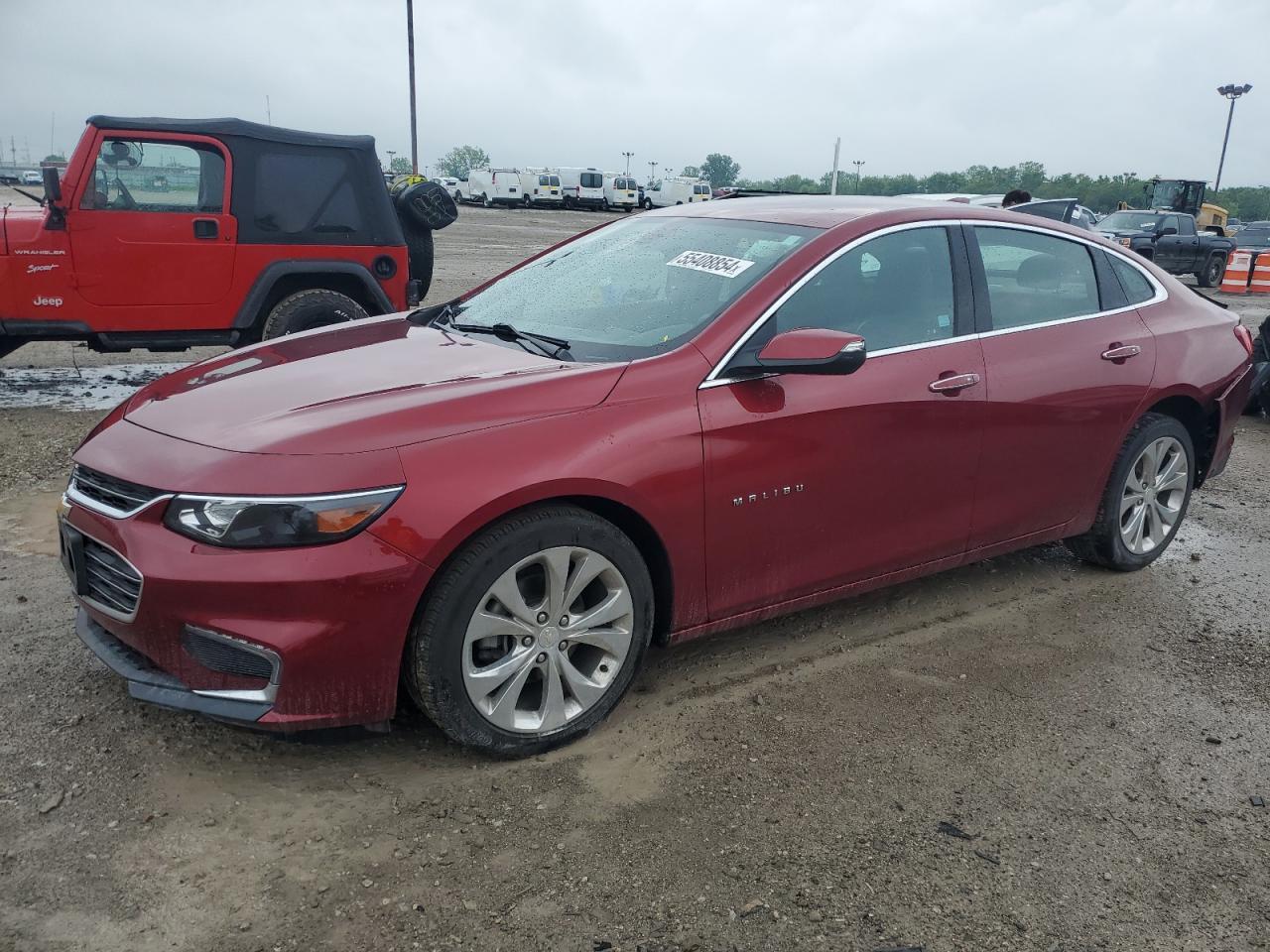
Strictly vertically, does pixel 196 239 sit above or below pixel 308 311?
above

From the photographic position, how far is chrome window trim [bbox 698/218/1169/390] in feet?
10.9

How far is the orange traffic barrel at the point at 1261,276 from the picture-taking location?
22.7 meters

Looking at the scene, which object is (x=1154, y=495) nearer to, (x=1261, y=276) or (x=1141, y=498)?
(x=1141, y=498)

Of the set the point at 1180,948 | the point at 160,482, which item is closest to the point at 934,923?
the point at 1180,948

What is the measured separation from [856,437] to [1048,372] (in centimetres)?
109

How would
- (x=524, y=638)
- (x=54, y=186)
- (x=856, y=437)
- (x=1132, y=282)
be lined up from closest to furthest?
(x=524, y=638), (x=856, y=437), (x=1132, y=282), (x=54, y=186)

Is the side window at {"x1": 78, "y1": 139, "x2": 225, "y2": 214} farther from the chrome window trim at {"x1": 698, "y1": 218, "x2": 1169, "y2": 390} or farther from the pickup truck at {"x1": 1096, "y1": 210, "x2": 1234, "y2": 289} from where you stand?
the pickup truck at {"x1": 1096, "y1": 210, "x2": 1234, "y2": 289}

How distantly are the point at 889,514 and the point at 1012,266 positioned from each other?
1224mm

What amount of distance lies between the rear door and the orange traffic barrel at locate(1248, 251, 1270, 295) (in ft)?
71.9

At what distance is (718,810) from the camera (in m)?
2.88

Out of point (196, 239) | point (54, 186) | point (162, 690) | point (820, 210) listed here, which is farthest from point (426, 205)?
point (162, 690)

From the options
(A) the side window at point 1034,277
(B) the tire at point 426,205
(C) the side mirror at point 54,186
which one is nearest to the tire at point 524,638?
(A) the side window at point 1034,277

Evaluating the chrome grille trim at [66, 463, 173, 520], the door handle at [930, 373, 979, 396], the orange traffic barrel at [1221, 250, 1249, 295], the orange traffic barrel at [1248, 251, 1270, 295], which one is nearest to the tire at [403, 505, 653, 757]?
the chrome grille trim at [66, 463, 173, 520]

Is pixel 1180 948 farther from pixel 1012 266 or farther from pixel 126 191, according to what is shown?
pixel 126 191
